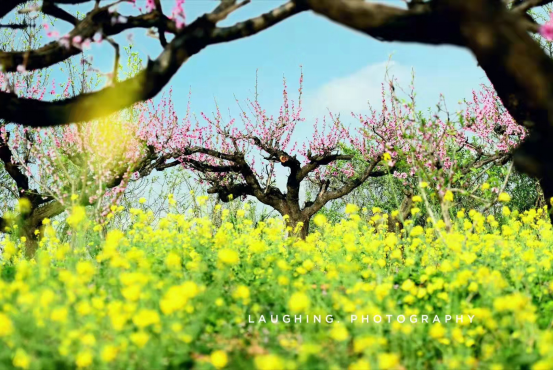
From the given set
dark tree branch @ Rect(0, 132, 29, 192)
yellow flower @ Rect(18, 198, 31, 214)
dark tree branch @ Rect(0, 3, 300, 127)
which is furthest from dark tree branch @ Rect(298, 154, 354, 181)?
dark tree branch @ Rect(0, 3, 300, 127)

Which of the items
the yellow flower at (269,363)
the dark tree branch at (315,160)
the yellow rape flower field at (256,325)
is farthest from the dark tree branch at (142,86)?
the dark tree branch at (315,160)

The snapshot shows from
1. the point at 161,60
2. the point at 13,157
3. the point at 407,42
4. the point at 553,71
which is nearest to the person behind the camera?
the point at 553,71

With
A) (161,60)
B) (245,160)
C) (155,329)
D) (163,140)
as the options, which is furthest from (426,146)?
(163,140)

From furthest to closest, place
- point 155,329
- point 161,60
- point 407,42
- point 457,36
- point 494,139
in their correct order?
point 494,139
point 161,60
point 407,42
point 457,36
point 155,329

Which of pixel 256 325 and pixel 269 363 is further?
pixel 256 325

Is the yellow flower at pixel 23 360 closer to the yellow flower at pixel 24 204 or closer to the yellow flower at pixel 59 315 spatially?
the yellow flower at pixel 59 315

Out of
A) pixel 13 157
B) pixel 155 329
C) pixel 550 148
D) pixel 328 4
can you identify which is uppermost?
pixel 13 157

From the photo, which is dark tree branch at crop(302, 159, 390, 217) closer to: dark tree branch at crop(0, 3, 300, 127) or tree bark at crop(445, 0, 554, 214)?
dark tree branch at crop(0, 3, 300, 127)

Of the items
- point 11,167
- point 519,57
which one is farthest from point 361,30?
point 11,167

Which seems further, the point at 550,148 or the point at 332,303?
the point at 332,303

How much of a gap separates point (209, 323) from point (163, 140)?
39.3 feet

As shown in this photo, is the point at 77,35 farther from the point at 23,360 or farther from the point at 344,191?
the point at 344,191

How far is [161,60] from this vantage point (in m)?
4.37

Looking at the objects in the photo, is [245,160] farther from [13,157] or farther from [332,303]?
[332,303]
